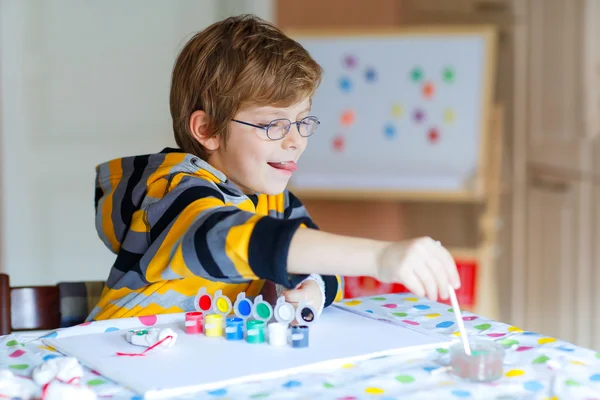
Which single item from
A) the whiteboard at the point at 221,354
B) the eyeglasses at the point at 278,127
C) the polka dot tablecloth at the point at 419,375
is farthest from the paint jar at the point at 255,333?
the eyeglasses at the point at 278,127

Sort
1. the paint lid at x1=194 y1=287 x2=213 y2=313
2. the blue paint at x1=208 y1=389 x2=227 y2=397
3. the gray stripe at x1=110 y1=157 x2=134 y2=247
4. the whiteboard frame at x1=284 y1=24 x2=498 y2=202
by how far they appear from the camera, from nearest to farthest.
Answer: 1. the blue paint at x1=208 y1=389 x2=227 y2=397
2. the paint lid at x1=194 y1=287 x2=213 y2=313
3. the gray stripe at x1=110 y1=157 x2=134 y2=247
4. the whiteboard frame at x1=284 y1=24 x2=498 y2=202

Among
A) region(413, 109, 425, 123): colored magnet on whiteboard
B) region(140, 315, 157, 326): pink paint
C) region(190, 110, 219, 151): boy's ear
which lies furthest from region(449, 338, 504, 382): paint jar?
region(413, 109, 425, 123): colored magnet on whiteboard

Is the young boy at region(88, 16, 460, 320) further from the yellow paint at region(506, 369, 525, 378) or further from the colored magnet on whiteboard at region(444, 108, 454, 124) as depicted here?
the colored magnet on whiteboard at region(444, 108, 454, 124)

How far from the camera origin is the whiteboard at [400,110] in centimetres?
292

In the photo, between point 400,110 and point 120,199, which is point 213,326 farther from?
point 400,110

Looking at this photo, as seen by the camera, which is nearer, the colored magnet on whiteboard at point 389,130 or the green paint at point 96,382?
the green paint at point 96,382

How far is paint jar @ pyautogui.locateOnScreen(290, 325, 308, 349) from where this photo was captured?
95cm

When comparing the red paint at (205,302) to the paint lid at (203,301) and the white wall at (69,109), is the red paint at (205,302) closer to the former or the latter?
the paint lid at (203,301)

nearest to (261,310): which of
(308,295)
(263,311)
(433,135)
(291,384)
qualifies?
(263,311)

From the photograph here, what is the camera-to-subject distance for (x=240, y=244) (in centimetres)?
91

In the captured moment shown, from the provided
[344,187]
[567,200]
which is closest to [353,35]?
[344,187]

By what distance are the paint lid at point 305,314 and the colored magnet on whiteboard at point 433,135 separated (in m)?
2.00

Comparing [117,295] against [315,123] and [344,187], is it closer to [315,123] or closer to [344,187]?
[315,123]

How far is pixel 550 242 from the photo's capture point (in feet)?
10.3
